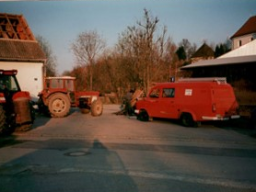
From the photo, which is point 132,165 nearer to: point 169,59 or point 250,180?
point 250,180

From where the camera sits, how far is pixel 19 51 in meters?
28.5

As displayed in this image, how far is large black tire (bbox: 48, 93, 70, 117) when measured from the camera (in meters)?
18.9

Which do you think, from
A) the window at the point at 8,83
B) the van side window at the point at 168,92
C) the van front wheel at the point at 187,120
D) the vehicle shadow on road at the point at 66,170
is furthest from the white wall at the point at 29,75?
the vehicle shadow on road at the point at 66,170

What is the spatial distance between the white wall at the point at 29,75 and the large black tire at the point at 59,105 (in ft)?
32.0

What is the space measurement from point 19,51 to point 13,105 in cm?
1695

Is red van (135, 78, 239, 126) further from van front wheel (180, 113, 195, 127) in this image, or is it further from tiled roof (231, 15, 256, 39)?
tiled roof (231, 15, 256, 39)

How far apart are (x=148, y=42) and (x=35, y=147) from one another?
75.9 feet

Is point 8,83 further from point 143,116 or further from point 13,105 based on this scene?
point 143,116

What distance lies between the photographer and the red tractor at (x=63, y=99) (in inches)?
749

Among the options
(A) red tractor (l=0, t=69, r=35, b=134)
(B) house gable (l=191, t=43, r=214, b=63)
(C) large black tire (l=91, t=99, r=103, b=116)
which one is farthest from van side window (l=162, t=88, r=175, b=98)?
(B) house gable (l=191, t=43, r=214, b=63)

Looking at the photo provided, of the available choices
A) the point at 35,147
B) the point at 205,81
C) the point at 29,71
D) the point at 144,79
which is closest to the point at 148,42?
the point at 144,79

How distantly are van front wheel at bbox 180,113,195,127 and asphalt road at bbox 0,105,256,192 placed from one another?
1320mm

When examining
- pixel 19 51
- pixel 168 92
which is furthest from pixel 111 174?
pixel 19 51

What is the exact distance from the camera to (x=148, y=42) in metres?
31.8
